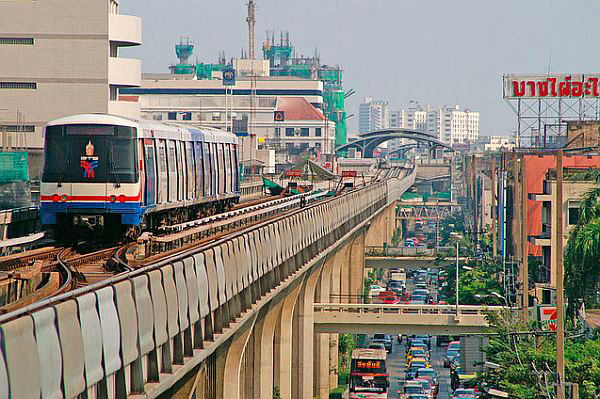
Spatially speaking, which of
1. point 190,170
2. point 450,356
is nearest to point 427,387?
point 450,356

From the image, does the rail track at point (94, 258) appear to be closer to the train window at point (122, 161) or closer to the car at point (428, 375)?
the train window at point (122, 161)

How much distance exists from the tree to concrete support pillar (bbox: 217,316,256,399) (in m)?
20.9

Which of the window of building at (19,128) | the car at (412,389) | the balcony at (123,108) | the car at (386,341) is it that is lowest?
the car at (386,341)

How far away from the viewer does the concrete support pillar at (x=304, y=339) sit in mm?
54344

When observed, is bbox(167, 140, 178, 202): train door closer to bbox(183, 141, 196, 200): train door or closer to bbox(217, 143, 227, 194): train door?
bbox(183, 141, 196, 200): train door

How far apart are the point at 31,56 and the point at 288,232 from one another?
157 feet

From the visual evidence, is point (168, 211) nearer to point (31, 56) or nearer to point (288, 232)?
point (288, 232)

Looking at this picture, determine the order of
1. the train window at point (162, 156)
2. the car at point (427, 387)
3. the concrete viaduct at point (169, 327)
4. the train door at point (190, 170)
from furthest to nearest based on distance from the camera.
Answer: the car at point (427, 387) → the train door at point (190, 170) → the train window at point (162, 156) → the concrete viaduct at point (169, 327)

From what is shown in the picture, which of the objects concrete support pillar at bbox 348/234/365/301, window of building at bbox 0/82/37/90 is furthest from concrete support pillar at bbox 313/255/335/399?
window of building at bbox 0/82/37/90

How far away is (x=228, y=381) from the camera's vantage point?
29.9 meters

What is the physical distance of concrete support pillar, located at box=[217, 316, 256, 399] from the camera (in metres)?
29.7

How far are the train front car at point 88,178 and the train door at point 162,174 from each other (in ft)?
9.19

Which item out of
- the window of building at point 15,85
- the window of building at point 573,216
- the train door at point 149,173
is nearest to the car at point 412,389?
the window of building at point 573,216

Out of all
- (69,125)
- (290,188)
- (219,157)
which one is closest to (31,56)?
(290,188)
